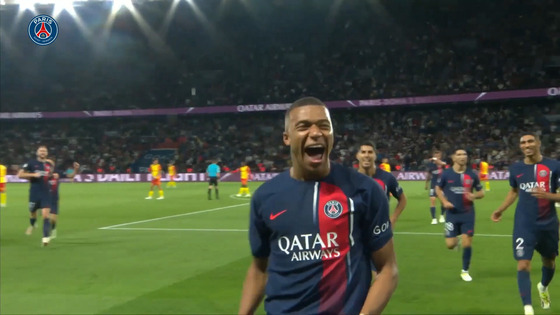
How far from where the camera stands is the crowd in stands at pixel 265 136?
162 feet

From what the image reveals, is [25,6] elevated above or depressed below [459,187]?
above

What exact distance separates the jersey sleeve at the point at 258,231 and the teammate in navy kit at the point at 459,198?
7.85 m

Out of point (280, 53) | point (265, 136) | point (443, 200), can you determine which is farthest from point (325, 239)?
point (280, 53)

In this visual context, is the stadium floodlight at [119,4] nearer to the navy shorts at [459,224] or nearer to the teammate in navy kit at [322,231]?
the navy shorts at [459,224]

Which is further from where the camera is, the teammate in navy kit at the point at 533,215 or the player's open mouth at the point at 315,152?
the teammate in navy kit at the point at 533,215

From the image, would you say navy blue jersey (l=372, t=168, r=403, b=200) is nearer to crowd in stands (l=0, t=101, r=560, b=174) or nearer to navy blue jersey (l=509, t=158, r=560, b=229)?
navy blue jersey (l=509, t=158, r=560, b=229)

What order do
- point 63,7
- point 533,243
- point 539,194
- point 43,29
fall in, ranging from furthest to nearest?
point 63,7, point 43,29, point 533,243, point 539,194

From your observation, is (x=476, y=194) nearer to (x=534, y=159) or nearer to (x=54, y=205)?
(x=534, y=159)

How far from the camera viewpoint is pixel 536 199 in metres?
8.14

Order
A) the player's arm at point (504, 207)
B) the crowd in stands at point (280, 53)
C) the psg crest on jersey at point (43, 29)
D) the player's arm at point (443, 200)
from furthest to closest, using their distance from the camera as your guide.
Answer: the crowd in stands at point (280, 53)
the psg crest on jersey at point (43, 29)
the player's arm at point (443, 200)
the player's arm at point (504, 207)

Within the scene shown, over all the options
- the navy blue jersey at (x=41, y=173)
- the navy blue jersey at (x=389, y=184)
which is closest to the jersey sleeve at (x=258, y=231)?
the navy blue jersey at (x=389, y=184)

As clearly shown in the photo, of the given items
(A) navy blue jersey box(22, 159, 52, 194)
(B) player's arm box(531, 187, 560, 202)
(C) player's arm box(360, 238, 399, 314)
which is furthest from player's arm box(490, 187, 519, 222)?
(A) navy blue jersey box(22, 159, 52, 194)

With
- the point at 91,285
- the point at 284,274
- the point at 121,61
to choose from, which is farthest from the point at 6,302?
the point at 121,61

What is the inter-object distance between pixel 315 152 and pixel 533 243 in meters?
6.03
